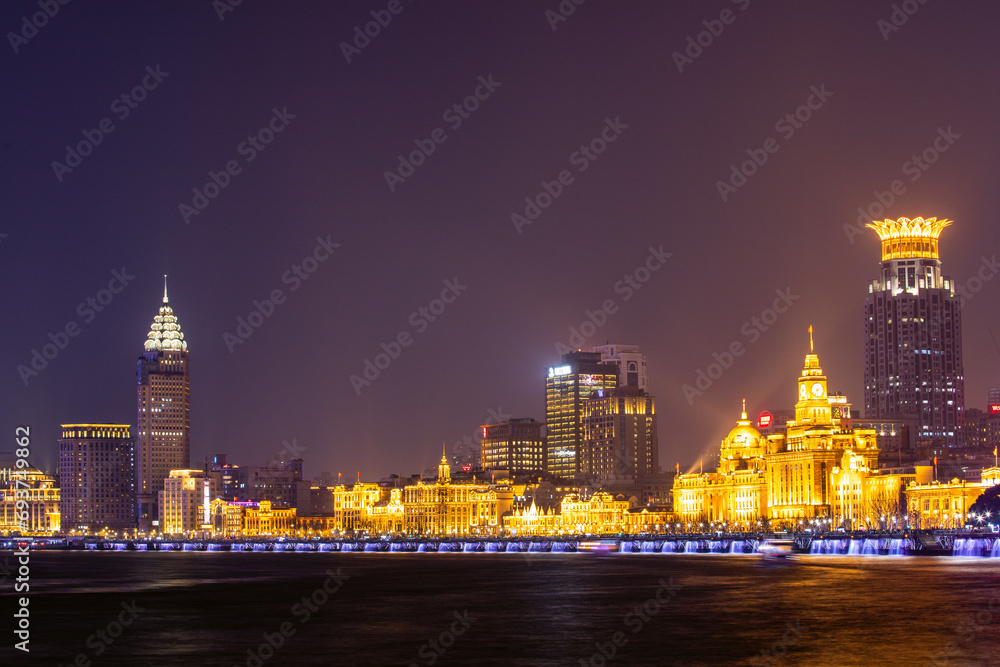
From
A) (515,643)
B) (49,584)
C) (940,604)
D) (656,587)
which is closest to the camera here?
Result: (515,643)

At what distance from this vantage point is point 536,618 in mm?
87188

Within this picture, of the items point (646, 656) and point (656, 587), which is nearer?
point (646, 656)

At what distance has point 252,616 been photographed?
91125 mm

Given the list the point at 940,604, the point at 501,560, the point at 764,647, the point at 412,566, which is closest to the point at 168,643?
the point at 764,647

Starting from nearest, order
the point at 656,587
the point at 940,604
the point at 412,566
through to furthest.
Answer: the point at 940,604, the point at 656,587, the point at 412,566

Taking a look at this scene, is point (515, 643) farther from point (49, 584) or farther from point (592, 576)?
point (49, 584)

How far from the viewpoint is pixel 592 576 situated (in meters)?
134

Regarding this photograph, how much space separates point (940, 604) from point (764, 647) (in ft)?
77.4

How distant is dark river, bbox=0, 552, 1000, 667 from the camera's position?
69125 millimetres

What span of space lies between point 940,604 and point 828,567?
157ft

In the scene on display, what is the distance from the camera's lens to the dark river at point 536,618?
227 ft

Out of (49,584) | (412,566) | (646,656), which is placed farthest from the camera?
(412,566)

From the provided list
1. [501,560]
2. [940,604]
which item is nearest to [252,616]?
[940,604]

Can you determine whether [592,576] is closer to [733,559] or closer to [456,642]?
[733,559]
